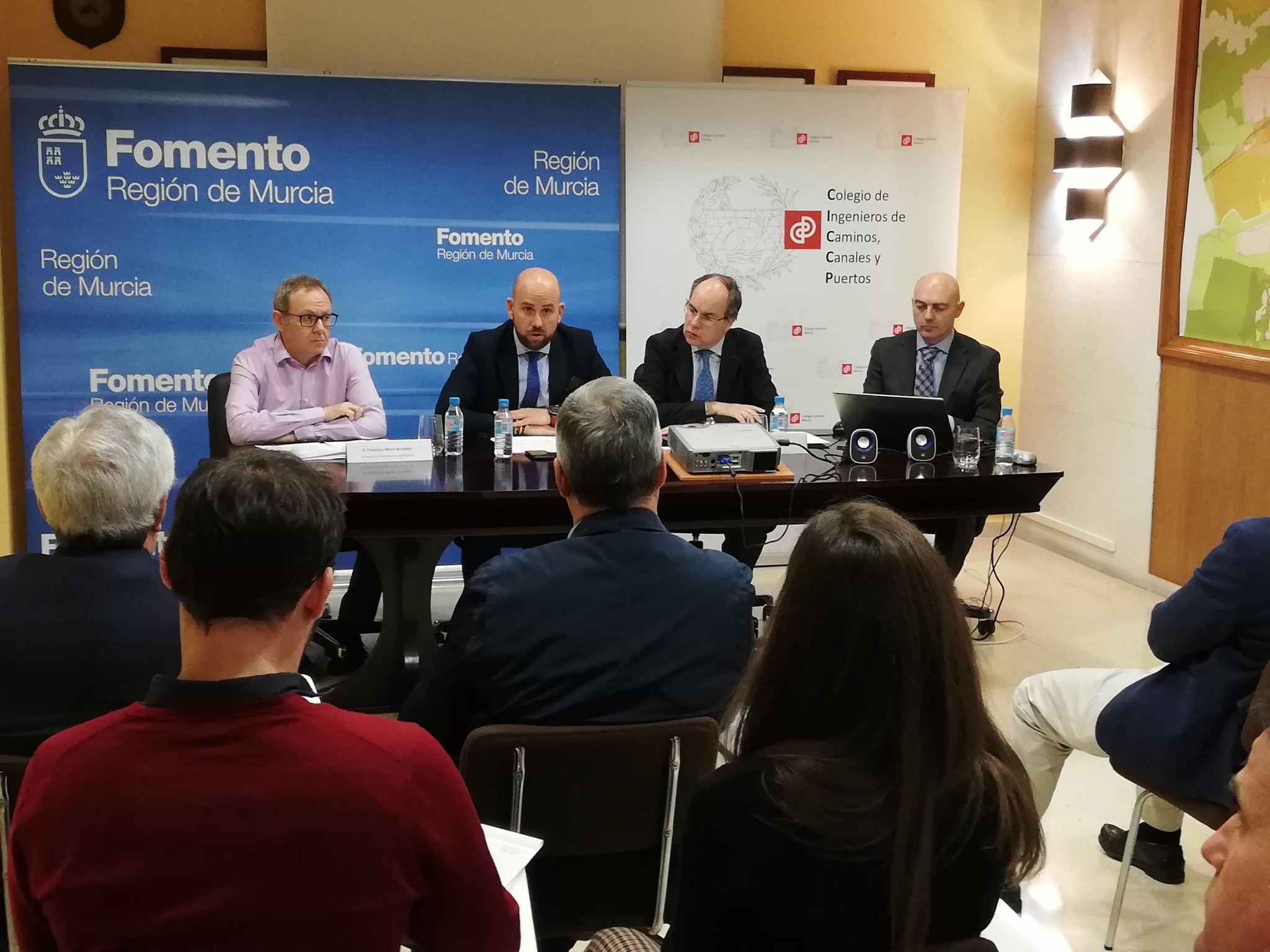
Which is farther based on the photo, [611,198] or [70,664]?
[611,198]

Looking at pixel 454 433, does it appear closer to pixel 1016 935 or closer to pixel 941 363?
pixel 941 363

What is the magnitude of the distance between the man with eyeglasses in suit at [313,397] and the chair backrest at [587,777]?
6.62 ft

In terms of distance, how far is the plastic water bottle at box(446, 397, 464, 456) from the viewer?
3.68 meters

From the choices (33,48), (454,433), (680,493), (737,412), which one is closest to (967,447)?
(737,412)

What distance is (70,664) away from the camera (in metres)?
1.71

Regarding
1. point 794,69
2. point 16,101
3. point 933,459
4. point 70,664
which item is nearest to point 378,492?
point 70,664

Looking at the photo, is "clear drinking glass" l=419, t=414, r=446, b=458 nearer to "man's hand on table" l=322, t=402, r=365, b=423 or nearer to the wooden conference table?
the wooden conference table

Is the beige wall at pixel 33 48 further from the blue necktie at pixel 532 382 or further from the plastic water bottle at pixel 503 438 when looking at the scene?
the plastic water bottle at pixel 503 438

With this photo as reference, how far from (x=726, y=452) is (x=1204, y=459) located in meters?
2.46

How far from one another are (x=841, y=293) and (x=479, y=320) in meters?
1.66

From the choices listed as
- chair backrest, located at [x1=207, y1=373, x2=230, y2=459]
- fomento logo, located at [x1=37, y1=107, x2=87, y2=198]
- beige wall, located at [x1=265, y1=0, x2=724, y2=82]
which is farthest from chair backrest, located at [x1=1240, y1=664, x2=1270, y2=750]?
fomento logo, located at [x1=37, y1=107, x2=87, y2=198]

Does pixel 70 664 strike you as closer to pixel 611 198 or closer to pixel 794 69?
pixel 611 198

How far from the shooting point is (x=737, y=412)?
402 cm

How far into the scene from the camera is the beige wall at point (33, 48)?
476 centimetres
